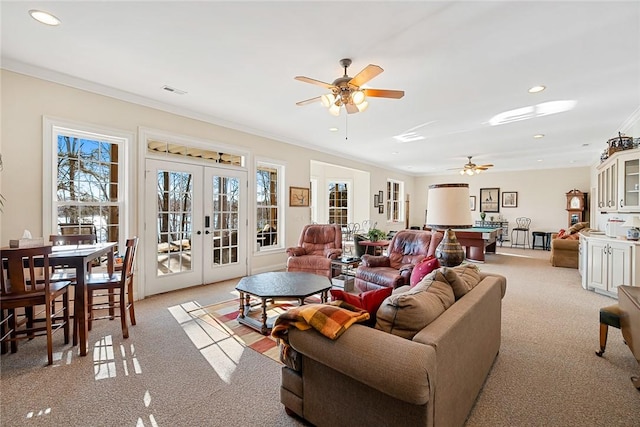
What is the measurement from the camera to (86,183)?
3.68m

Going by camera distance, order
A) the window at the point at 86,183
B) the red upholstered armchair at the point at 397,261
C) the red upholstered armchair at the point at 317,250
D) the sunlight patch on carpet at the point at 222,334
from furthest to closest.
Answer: the red upholstered armchair at the point at 317,250, the red upholstered armchair at the point at 397,261, the window at the point at 86,183, the sunlight patch on carpet at the point at 222,334

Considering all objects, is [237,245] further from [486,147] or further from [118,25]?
[486,147]

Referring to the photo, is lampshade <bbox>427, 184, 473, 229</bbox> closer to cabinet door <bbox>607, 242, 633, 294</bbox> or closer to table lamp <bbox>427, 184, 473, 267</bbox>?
table lamp <bbox>427, 184, 473, 267</bbox>

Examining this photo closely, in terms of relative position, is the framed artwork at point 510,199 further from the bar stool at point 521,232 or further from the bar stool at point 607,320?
the bar stool at point 607,320

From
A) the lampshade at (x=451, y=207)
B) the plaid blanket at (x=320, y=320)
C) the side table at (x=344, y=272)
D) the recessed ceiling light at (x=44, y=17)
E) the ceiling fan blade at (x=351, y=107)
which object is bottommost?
the side table at (x=344, y=272)

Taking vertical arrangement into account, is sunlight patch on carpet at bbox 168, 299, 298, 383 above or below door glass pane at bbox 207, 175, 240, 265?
below

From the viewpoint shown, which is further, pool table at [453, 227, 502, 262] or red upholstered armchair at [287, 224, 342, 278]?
pool table at [453, 227, 502, 262]

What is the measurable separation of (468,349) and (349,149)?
5.92 meters

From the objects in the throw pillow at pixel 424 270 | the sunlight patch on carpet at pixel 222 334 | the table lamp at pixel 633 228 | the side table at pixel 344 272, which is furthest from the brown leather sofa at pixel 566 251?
the sunlight patch on carpet at pixel 222 334

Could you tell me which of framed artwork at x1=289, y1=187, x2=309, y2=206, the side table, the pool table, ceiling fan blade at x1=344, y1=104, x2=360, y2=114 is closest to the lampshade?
ceiling fan blade at x1=344, y1=104, x2=360, y2=114

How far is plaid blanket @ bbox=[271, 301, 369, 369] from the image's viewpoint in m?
1.46

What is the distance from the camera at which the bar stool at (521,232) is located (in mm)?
9672

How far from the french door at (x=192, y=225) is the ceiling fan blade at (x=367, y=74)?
3.01m

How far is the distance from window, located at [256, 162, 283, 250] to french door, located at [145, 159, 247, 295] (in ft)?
1.42
